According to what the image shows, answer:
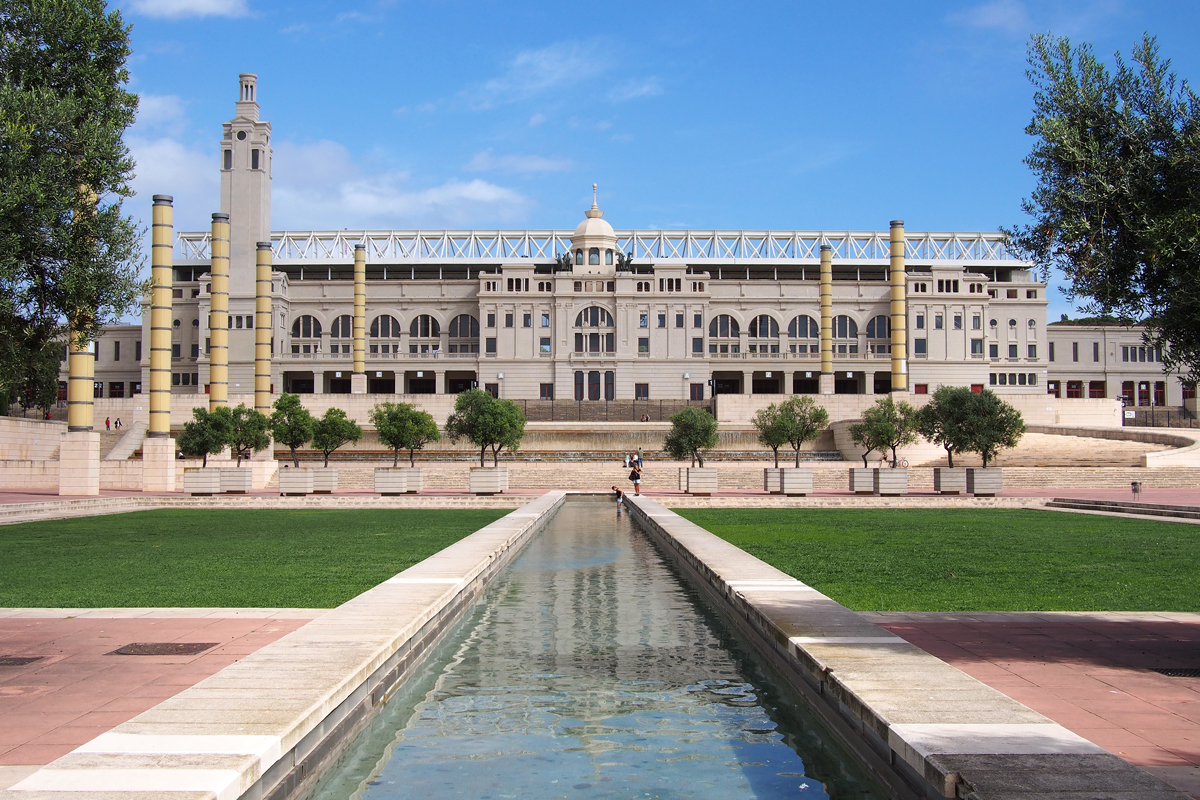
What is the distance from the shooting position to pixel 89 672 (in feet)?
23.7

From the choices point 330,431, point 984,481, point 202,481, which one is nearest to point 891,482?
point 984,481

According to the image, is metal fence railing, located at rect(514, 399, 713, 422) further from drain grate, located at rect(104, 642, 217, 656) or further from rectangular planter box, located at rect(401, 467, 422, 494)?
drain grate, located at rect(104, 642, 217, 656)

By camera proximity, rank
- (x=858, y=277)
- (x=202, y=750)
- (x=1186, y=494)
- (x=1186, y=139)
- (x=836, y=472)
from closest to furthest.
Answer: (x=202, y=750) < (x=1186, y=139) < (x=1186, y=494) < (x=836, y=472) < (x=858, y=277)

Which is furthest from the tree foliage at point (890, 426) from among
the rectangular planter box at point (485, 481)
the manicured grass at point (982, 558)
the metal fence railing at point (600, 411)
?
the metal fence railing at point (600, 411)

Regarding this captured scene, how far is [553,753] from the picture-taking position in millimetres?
6188

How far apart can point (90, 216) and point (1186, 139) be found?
46.9 ft

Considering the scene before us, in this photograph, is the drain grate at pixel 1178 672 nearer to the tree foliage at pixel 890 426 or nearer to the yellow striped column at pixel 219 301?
the tree foliage at pixel 890 426

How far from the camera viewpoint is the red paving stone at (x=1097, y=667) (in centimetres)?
559

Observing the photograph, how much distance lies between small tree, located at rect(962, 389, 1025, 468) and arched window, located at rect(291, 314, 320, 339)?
58.8 metres

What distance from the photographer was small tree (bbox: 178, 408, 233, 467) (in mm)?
38688

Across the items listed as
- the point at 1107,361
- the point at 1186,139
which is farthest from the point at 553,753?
the point at 1107,361

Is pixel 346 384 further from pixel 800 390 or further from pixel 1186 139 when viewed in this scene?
pixel 1186 139

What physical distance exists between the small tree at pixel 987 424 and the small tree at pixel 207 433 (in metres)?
29.5

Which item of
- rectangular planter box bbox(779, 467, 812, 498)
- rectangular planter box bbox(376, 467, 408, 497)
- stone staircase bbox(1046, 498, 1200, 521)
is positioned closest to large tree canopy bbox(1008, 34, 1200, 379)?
stone staircase bbox(1046, 498, 1200, 521)
